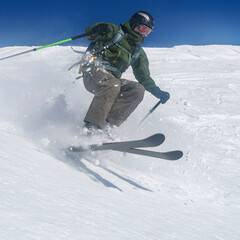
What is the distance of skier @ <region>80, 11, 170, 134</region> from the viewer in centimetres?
360

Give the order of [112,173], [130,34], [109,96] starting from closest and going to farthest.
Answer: [112,173] → [109,96] → [130,34]

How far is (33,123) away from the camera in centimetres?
421

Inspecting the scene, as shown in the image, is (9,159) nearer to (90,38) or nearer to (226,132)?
(90,38)

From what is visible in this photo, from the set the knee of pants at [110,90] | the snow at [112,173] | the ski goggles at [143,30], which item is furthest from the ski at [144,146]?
the ski goggles at [143,30]

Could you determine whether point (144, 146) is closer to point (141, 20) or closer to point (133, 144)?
point (133, 144)

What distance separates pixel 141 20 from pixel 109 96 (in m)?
1.20

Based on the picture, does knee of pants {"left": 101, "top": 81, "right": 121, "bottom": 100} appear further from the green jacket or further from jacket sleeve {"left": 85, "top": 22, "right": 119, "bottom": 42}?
jacket sleeve {"left": 85, "top": 22, "right": 119, "bottom": 42}

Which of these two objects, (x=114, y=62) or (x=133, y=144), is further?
(x=114, y=62)

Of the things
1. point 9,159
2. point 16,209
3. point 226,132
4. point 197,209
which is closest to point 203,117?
point 226,132

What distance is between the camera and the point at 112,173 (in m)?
3.33

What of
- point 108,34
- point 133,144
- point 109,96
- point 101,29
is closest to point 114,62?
point 108,34

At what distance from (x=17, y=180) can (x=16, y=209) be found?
0.50 metres

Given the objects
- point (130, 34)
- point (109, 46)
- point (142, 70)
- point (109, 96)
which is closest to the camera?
point (109, 96)

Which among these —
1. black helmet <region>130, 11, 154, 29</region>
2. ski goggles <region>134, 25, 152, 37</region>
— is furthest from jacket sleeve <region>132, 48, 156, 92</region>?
black helmet <region>130, 11, 154, 29</region>
